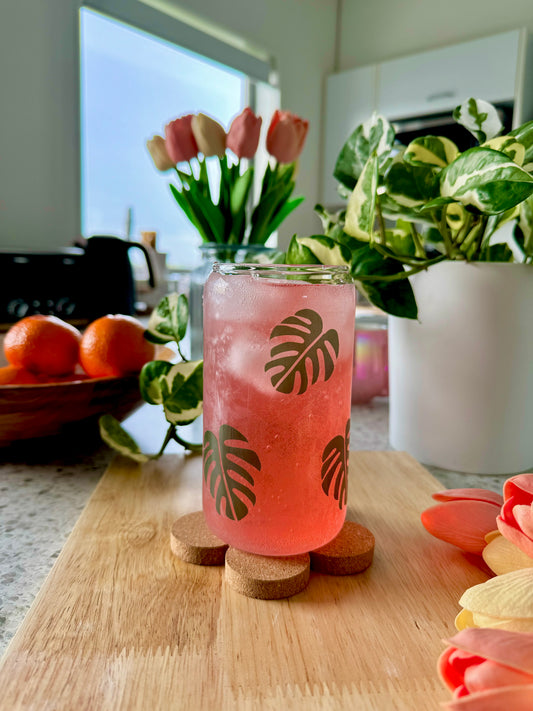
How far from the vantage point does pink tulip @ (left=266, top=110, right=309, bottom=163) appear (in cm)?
84

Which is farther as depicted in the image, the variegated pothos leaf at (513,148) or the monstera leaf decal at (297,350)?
the variegated pothos leaf at (513,148)

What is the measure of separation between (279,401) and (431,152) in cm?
36

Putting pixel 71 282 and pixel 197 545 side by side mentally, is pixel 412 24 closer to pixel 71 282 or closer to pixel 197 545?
pixel 71 282

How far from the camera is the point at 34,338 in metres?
0.62

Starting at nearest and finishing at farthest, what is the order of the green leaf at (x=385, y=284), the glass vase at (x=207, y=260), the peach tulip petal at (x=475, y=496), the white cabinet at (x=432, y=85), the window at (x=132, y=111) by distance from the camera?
the peach tulip petal at (x=475, y=496) < the green leaf at (x=385, y=284) < the glass vase at (x=207, y=260) < the window at (x=132, y=111) < the white cabinet at (x=432, y=85)

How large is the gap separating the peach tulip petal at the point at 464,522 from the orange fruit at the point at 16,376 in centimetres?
44

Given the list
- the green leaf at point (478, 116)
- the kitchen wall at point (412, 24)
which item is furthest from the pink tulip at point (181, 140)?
the kitchen wall at point (412, 24)

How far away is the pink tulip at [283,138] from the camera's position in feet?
2.75

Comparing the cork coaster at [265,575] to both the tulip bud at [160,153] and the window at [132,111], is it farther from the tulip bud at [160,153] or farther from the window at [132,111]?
the window at [132,111]

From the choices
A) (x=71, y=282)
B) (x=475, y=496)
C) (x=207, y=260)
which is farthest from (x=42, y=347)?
(x=71, y=282)

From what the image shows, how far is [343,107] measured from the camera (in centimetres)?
379

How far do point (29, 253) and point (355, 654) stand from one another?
1.13m

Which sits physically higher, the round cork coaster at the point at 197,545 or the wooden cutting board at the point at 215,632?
the round cork coaster at the point at 197,545

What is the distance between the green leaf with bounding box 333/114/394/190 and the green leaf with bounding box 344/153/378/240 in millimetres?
47
